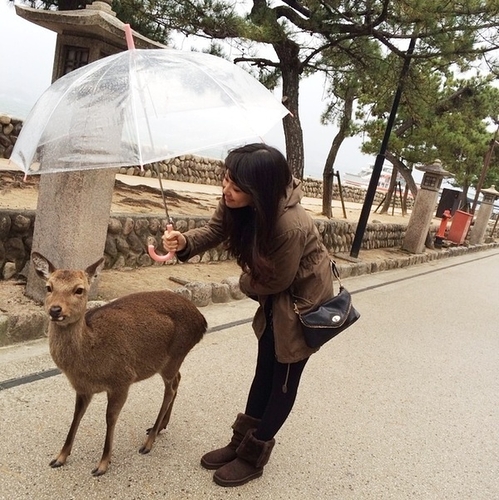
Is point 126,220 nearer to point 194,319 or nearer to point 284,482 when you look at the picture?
point 194,319

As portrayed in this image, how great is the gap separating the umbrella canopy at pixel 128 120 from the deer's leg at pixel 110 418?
113 cm

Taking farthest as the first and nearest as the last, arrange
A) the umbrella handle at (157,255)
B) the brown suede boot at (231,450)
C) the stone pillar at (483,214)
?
the stone pillar at (483,214) → the brown suede boot at (231,450) → the umbrella handle at (157,255)

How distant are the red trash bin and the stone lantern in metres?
14.6

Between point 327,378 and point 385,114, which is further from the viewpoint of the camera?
point 385,114

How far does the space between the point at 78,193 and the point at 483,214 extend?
18658mm

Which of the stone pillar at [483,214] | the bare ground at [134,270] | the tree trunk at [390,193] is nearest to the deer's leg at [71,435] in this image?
the bare ground at [134,270]

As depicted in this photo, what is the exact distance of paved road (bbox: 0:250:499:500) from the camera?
8.87 ft

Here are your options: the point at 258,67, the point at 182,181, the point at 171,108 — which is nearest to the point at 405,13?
the point at 258,67

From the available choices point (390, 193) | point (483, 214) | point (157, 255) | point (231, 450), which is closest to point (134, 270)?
point (231, 450)

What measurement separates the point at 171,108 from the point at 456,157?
819 inches

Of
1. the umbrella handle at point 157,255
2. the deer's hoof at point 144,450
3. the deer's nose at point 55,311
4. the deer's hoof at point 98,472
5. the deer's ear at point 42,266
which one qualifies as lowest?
the deer's hoof at point 144,450

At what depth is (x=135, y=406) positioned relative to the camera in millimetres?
3414

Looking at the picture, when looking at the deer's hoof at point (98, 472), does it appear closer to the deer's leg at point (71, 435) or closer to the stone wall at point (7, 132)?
the deer's leg at point (71, 435)

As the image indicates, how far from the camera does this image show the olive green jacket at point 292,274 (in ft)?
7.75
